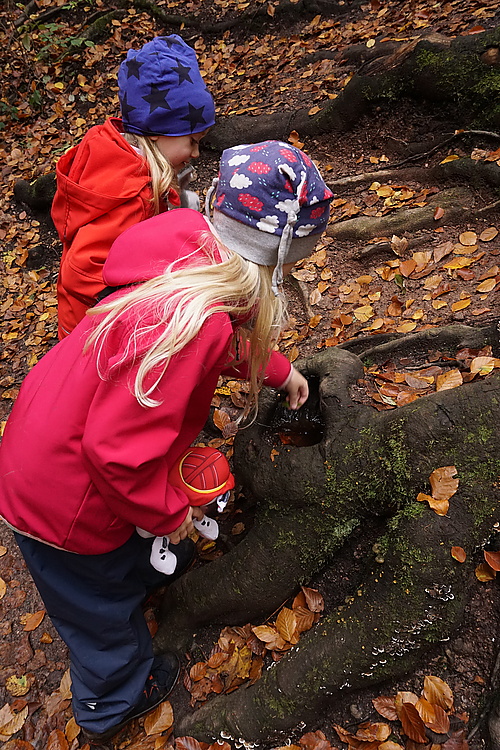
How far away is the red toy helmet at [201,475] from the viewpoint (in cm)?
200

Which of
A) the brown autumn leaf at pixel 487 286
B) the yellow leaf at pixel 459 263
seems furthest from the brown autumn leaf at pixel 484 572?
the yellow leaf at pixel 459 263

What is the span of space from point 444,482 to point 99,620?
1.54 m

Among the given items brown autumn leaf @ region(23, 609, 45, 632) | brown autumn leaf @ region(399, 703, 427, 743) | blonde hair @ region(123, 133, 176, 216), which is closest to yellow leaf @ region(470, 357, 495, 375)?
brown autumn leaf @ region(399, 703, 427, 743)

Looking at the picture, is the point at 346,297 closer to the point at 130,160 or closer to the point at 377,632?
the point at 130,160

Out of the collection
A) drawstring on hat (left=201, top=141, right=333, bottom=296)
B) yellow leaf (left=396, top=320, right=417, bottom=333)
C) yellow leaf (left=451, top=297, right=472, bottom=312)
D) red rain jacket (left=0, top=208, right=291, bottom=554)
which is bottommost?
yellow leaf (left=396, top=320, right=417, bottom=333)

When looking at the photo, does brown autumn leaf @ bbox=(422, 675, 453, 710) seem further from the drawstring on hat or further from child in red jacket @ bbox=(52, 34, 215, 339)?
child in red jacket @ bbox=(52, 34, 215, 339)

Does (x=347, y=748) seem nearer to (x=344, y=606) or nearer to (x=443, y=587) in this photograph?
(x=344, y=606)

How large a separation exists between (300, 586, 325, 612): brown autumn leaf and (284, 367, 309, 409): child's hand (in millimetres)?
850

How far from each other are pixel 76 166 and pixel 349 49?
173 inches

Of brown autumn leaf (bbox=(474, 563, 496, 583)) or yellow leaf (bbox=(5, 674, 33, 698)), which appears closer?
brown autumn leaf (bbox=(474, 563, 496, 583))

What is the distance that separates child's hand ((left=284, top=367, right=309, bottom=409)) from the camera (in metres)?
2.32

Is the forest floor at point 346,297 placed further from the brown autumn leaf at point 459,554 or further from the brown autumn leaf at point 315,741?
the brown autumn leaf at point 459,554

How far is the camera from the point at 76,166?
103 inches

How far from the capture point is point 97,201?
8.38ft
